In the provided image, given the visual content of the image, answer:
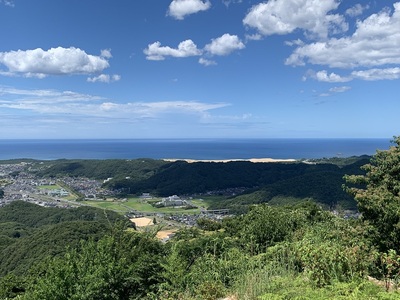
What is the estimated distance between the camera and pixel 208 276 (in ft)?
18.1

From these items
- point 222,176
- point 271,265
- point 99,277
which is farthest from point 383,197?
point 222,176

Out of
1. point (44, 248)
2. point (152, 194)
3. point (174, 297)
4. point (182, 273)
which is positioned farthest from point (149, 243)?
point (152, 194)

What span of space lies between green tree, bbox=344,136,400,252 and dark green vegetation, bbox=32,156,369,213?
60.4 metres

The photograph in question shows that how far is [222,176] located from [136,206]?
35.2 meters

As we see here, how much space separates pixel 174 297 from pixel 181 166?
106235 millimetres

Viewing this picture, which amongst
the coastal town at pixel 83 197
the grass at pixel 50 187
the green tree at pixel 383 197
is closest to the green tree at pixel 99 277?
the green tree at pixel 383 197

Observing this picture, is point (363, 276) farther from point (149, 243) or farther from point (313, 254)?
point (149, 243)

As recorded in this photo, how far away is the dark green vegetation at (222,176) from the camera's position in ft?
241

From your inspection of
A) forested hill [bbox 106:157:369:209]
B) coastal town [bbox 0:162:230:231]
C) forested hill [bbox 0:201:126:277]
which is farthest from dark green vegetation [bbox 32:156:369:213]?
forested hill [bbox 0:201:126:277]

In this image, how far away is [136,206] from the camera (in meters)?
78.0

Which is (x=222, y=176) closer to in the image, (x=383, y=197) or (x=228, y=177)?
(x=228, y=177)

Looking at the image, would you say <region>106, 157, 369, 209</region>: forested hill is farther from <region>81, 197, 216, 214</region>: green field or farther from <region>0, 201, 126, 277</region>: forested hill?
<region>0, 201, 126, 277</region>: forested hill

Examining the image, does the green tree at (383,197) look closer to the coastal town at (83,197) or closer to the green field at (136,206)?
the coastal town at (83,197)

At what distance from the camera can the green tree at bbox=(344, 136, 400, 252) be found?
614cm
